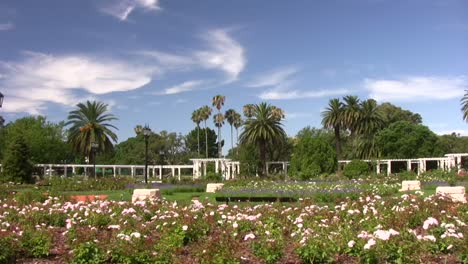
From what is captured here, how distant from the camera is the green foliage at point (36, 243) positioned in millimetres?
6859

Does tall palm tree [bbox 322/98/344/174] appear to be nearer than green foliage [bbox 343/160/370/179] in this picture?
No

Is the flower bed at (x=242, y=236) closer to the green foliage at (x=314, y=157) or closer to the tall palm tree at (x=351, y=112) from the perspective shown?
the green foliage at (x=314, y=157)

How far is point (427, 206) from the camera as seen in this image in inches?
356

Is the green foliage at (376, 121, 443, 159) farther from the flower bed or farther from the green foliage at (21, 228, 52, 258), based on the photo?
the green foliage at (21, 228, 52, 258)

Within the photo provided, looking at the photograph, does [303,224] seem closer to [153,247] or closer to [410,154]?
[153,247]

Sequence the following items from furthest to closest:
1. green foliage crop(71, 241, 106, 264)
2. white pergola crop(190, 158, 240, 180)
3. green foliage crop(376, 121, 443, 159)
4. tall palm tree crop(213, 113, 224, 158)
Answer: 1. tall palm tree crop(213, 113, 224, 158)
2. white pergola crop(190, 158, 240, 180)
3. green foliage crop(376, 121, 443, 159)
4. green foliage crop(71, 241, 106, 264)

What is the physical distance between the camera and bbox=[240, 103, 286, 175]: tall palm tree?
49906mm

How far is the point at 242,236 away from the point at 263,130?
139 ft

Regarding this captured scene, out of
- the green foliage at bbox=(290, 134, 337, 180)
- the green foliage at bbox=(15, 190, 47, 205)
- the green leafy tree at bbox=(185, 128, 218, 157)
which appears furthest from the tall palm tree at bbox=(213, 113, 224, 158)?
the green foliage at bbox=(15, 190, 47, 205)

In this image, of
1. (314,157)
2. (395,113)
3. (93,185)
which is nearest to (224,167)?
(314,157)

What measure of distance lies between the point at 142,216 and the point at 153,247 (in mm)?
2673

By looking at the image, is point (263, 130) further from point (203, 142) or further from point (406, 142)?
point (203, 142)

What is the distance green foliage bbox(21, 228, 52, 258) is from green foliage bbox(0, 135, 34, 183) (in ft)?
92.6

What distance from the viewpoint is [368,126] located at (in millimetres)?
56844
